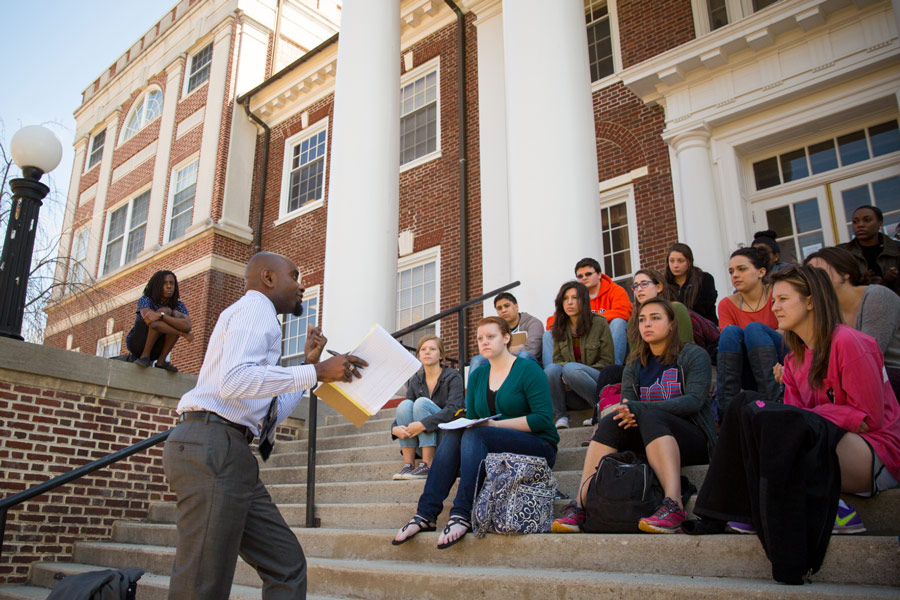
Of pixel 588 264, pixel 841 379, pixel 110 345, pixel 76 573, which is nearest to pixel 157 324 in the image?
pixel 76 573

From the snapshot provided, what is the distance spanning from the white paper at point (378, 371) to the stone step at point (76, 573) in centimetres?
134

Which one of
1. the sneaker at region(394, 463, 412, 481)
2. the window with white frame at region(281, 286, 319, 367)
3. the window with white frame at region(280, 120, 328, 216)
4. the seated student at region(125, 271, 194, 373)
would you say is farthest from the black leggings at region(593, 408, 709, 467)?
the window with white frame at region(280, 120, 328, 216)

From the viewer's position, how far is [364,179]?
30.4 feet

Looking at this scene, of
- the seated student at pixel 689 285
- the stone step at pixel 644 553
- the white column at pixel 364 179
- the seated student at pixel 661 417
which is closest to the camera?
the stone step at pixel 644 553

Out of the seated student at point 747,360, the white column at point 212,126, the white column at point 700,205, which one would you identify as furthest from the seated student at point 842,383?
the white column at point 212,126

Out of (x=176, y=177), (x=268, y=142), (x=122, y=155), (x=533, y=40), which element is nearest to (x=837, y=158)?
(x=533, y=40)

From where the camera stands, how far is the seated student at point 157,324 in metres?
7.20

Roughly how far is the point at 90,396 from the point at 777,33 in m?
9.15

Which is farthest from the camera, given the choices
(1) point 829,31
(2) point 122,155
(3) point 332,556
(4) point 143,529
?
(2) point 122,155

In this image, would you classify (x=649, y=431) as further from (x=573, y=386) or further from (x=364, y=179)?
(x=364, y=179)

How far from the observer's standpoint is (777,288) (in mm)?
3389

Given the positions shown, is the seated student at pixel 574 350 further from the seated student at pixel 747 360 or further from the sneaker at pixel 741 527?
the sneaker at pixel 741 527

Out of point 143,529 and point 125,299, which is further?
point 125,299

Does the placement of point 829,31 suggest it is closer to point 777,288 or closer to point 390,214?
point 390,214
